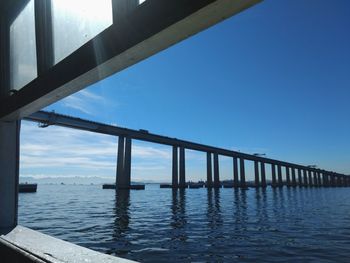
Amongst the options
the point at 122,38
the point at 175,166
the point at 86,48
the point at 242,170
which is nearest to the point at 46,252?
the point at 86,48

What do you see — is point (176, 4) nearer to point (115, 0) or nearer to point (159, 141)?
point (115, 0)

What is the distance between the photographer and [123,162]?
92312mm

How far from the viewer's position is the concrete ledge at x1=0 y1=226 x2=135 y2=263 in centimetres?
397

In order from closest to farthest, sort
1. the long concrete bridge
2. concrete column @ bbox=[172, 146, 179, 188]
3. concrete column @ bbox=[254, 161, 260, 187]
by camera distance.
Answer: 1. the long concrete bridge
2. concrete column @ bbox=[172, 146, 179, 188]
3. concrete column @ bbox=[254, 161, 260, 187]

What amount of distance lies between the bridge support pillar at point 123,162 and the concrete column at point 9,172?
8632 cm

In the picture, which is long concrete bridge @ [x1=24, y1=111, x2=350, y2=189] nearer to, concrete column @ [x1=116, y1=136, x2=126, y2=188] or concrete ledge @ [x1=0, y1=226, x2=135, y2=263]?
concrete column @ [x1=116, y1=136, x2=126, y2=188]

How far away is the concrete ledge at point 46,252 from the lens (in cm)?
397

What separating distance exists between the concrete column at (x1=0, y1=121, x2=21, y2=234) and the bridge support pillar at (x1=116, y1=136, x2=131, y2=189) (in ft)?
283

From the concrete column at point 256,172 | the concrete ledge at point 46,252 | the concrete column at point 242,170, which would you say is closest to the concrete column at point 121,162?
the concrete column at point 242,170

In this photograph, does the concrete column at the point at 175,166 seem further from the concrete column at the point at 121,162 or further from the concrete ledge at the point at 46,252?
the concrete ledge at the point at 46,252

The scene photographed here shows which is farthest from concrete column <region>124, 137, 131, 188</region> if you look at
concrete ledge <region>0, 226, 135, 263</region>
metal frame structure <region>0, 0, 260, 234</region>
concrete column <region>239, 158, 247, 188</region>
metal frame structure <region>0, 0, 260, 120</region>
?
metal frame structure <region>0, 0, 260, 120</region>

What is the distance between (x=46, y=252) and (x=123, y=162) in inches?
3512

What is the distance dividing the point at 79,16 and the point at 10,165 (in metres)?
4.33

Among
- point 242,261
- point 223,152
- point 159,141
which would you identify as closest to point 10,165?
point 242,261
